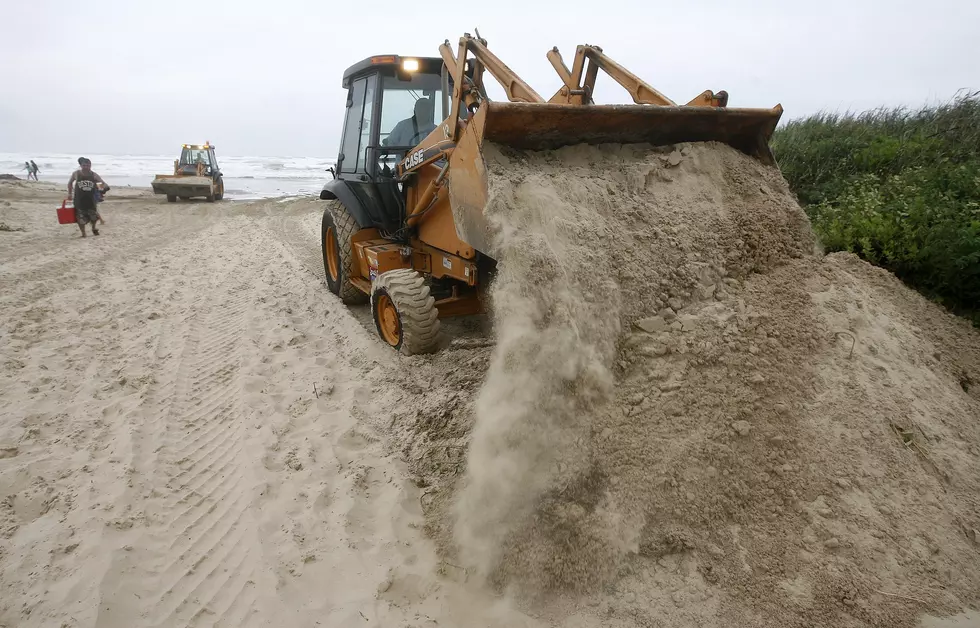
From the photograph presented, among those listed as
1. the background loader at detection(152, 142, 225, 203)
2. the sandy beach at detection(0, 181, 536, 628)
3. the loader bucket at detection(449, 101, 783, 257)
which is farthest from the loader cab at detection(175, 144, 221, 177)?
the loader bucket at detection(449, 101, 783, 257)

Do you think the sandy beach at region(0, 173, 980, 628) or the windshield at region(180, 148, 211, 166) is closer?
the sandy beach at region(0, 173, 980, 628)

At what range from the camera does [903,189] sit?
5.17m

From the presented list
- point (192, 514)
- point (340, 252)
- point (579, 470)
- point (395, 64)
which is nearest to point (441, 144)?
point (395, 64)

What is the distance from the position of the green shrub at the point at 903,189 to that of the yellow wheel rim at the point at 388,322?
3.94m

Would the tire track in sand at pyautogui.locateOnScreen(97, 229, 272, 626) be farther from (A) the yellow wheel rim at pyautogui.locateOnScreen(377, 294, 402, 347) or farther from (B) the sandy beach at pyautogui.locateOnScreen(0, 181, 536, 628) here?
(A) the yellow wheel rim at pyautogui.locateOnScreen(377, 294, 402, 347)

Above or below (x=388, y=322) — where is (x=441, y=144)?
above

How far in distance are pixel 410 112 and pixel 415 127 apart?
0.17 meters

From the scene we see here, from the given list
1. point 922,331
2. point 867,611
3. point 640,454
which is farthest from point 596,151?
point 867,611

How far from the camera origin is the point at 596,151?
3430mm

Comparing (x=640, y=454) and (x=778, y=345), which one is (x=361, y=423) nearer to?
(x=640, y=454)

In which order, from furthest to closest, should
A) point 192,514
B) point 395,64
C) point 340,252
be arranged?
point 340,252 → point 395,64 → point 192,514

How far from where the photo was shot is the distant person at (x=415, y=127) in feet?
17.0

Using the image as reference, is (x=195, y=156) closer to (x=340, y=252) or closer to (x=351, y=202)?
(x=340, y=252)

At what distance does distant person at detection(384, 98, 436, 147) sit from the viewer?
518cm
